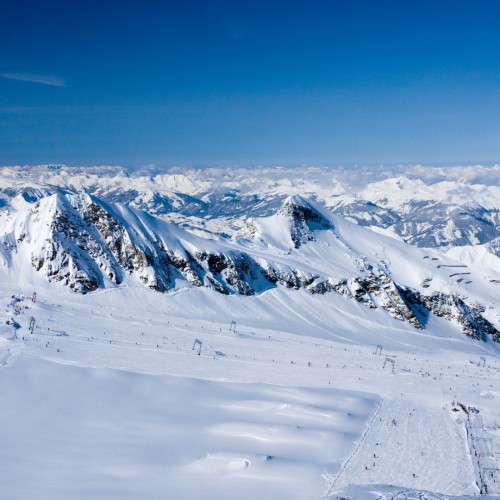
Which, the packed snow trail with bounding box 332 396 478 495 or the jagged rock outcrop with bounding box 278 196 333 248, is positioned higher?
the jagged rock outcrop with bounding box 278 196 333 248

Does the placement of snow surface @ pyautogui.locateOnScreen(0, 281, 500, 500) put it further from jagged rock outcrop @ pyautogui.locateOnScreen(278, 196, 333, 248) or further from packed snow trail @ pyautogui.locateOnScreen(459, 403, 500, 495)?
jagged rock outcrop @ pyautogui.locateOnScreen(278, 196, 333, 248)

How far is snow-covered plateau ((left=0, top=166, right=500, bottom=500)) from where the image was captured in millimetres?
40969

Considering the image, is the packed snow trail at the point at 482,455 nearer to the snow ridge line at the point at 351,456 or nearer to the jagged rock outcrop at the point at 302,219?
the snow ridge line at the point at 351,456

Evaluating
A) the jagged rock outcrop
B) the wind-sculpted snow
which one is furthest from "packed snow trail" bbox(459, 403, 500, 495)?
the jagged rock outcrop

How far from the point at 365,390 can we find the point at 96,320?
5173cm

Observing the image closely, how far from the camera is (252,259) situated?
5669 inches

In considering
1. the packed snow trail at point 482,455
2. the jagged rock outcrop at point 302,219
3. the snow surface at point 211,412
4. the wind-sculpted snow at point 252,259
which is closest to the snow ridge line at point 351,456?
the snow surface at point 211,412

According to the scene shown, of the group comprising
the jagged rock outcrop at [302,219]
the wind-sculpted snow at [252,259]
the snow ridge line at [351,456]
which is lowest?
the snow ridge line at [351,456]

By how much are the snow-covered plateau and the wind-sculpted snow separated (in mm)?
594

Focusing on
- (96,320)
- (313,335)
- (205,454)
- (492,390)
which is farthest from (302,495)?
(313,335)

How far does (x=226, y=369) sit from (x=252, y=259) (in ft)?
247

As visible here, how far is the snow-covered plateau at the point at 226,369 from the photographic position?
4097 centimetres

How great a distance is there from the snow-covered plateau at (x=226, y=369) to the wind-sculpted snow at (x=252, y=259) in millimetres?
594

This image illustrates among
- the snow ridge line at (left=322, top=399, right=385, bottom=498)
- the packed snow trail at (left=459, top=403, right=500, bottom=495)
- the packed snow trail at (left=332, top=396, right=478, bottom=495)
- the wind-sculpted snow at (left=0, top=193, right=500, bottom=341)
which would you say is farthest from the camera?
the wind-sculpted snow at (left=0, top=193, right=500, bottom=341)
